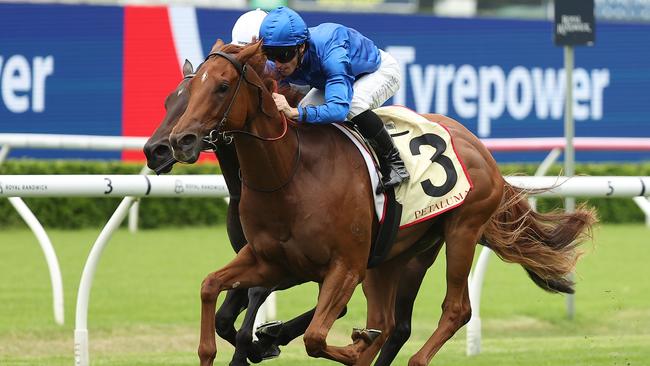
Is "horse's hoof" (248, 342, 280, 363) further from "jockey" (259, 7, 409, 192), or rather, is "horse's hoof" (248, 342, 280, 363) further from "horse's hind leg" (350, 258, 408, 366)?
"jockey" (259, 7, 409, 192)

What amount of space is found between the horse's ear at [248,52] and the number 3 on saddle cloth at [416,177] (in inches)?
25.3

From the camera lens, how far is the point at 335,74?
15.7 ft

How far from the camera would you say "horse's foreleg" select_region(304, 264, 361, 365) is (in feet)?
14.9

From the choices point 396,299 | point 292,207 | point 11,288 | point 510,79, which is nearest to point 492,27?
point 510,79

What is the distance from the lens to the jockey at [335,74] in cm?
463

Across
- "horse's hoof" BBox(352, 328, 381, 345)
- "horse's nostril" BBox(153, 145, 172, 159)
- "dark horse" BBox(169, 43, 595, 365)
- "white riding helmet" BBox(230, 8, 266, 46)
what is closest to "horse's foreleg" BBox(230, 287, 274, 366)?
"dark horse" BBox(169, 43, 595, 365)

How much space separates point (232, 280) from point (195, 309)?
Result: 364 centimetres

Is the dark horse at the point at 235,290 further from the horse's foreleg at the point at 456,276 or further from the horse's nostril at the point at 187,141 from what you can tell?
the horse's nostril at the point at 187,141

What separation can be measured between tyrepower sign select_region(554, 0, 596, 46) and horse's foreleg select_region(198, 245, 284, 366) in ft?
13.0

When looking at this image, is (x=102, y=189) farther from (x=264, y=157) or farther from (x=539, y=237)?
(x=539, y=237)

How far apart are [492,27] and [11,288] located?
316 inches

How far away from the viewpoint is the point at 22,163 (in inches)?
492

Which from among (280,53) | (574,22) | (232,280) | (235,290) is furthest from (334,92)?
(574,22)

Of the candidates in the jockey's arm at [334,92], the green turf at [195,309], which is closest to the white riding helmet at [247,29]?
the jockey's arm at [334,92]
